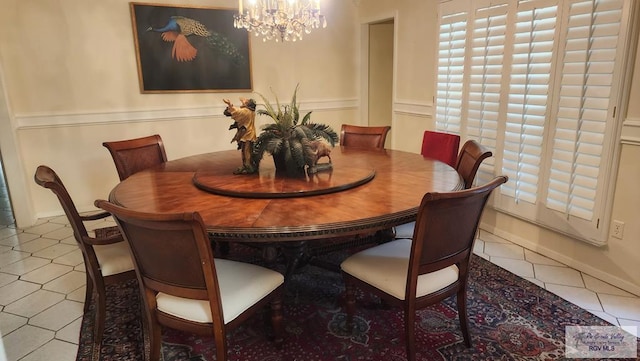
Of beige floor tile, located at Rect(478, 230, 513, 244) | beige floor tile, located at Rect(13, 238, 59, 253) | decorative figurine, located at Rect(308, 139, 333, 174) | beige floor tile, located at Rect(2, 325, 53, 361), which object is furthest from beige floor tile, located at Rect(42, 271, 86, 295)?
beige floor tile, located at Rect(478, 230, 513, 244)

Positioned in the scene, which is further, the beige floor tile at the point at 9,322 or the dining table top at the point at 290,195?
the beige floor tile at the point at 9,322

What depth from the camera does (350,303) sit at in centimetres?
203

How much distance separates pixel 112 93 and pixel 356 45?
9.66 ft

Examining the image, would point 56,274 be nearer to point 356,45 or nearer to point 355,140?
point 355,140

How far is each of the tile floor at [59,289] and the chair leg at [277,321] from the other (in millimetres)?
994

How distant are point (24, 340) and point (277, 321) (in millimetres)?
1371

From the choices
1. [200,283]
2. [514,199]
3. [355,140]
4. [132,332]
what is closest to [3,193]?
[132,332]

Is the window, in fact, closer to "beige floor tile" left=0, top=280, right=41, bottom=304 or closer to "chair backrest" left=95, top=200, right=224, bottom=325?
"chair backrest" left=95, top=200, right=224, bottom=325

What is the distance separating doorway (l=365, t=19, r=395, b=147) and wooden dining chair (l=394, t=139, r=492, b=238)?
9.30ft

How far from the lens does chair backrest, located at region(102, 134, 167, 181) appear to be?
8.89ft

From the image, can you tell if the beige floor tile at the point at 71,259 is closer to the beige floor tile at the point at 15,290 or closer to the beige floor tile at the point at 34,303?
the beige floor tile at the point at 15,290

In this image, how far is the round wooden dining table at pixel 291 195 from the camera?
62.5 inches

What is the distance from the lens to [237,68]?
450cm

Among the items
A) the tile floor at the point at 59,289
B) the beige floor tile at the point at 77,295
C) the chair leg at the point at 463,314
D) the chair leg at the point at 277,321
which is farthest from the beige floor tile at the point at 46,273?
the chair leg at the point at 463,314
